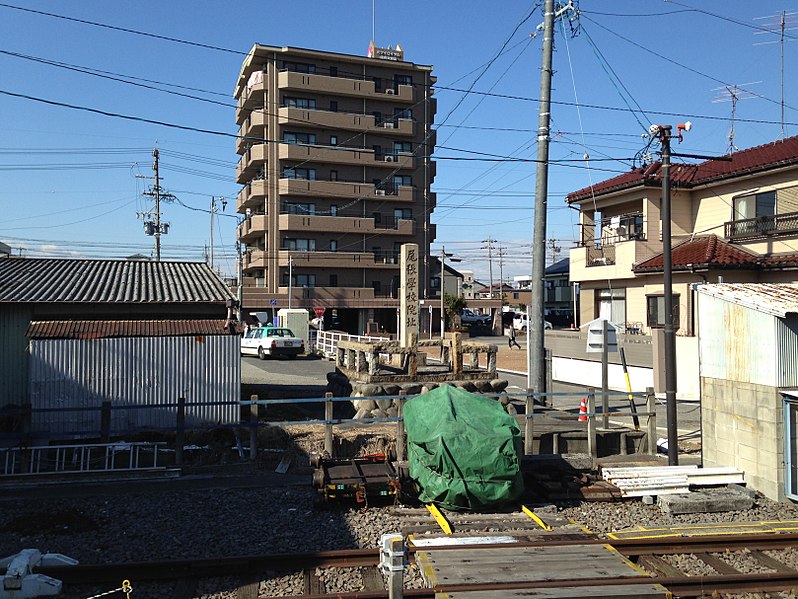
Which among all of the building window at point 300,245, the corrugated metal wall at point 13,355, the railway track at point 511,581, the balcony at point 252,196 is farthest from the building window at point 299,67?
the railway track at point 511,581

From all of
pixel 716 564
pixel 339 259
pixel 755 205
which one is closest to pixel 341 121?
pixel 339 259

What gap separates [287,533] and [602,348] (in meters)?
8.58

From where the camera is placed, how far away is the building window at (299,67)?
4906 cm

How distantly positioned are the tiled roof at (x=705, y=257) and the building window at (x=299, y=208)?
31.1 meters

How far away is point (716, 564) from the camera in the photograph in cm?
732

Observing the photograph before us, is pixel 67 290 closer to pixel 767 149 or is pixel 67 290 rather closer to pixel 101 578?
pixel 101 578

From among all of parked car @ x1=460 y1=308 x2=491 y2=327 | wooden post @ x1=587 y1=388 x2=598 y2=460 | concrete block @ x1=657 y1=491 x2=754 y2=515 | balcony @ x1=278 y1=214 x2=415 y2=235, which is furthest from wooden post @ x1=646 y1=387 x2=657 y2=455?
parked car @ x1=460 y1=308 x2=491 y2=327

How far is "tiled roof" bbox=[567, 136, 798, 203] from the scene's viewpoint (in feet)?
69.7

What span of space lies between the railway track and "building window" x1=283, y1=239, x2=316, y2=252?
1717 inches

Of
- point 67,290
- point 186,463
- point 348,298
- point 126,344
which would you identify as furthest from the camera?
point 348,298

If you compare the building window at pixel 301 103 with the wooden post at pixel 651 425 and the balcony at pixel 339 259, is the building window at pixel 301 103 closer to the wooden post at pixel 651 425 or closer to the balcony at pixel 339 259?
the balcony at pixel 339 259

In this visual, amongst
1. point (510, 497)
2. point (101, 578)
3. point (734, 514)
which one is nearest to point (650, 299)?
point (734, 514)

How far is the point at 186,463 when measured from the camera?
1184 centimetres

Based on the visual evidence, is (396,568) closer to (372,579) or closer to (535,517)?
(372,579)
